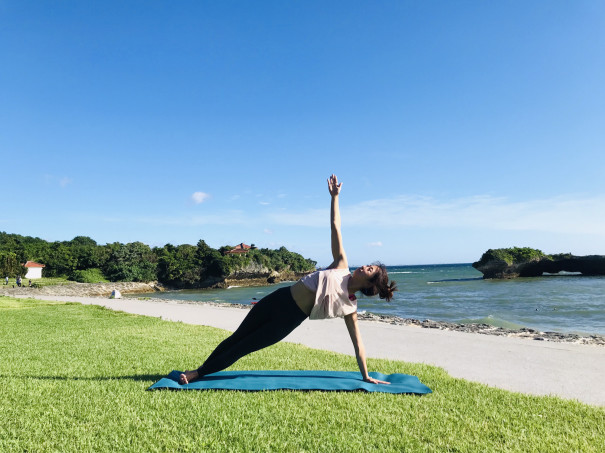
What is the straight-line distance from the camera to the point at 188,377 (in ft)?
14.8

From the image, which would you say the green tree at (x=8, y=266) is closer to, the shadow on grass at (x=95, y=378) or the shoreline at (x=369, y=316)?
the shoreline at (x=369, y=316)

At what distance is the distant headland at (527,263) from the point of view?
58338mm

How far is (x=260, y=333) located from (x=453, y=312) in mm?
19905

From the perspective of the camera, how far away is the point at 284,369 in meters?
5.48

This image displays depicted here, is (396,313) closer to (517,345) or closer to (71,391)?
(517,345)

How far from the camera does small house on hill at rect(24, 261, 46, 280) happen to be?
197 feet

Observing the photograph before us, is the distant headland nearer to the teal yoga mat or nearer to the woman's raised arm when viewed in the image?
the teal yoga mat

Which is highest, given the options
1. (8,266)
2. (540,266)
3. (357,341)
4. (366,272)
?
(366,272)

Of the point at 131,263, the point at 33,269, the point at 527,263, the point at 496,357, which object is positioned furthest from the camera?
the point at 131,263

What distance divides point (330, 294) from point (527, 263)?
63.8 m

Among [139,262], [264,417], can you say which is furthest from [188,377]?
[139,262]

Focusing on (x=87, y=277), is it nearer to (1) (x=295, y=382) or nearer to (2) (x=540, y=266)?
(1) (x=295, y=382)

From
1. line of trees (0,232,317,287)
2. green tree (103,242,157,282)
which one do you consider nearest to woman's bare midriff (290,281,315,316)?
line of trees (0,232,317,287)

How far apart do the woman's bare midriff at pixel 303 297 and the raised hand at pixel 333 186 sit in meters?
1.14
